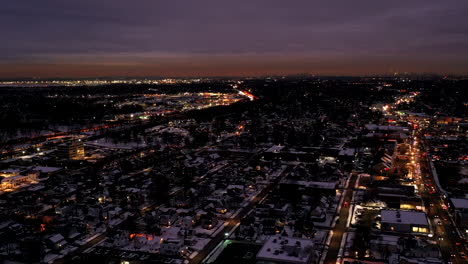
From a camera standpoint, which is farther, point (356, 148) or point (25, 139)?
point (25, 139)

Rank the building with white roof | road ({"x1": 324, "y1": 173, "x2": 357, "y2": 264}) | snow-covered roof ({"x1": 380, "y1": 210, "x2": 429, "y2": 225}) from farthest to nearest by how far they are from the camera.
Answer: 1. snow-covered roof ({"x1": 380, "y1": 210, "x2": 429, "y2": 225})
2. the building with white roof
3. road ({"x1": 324, "y1": 173, "x2": 357, "y2": 264})

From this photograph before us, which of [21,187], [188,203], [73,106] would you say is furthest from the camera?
[73,106]

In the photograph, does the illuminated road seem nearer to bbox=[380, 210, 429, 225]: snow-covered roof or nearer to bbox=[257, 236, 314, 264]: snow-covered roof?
bbox=[380, 210, 429, 225]: snow-covered roof

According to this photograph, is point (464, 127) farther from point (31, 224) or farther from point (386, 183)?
point (31, 224)

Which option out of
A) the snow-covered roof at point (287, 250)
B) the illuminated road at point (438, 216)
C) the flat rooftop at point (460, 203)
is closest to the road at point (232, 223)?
the snow-covered roof at point (287, 250)

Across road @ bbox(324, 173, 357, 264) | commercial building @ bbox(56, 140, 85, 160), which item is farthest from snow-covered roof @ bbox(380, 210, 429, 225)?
commercial building @ bbox(56, 140, 85, 160)

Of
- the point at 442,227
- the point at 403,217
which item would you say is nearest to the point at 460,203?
the point at 442,227

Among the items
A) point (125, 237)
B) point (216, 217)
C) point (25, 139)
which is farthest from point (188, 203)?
point (25, 139)

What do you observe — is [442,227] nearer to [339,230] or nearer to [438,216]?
[438,216]

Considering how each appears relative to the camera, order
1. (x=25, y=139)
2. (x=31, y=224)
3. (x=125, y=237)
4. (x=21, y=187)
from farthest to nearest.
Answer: (x=25, y=139) < (x=21, y=187) < (x=31, y=224) < (x=125, y=237)
